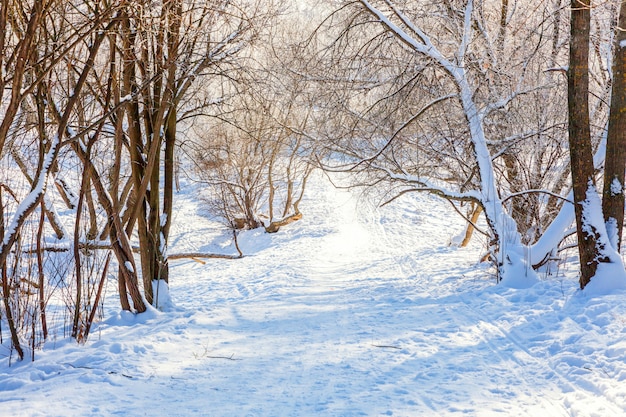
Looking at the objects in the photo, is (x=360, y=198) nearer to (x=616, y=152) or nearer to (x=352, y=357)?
(x=616, y=152)

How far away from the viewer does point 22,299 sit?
4938 millimetres

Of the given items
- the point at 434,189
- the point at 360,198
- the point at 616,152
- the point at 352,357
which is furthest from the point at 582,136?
the point at 360,198

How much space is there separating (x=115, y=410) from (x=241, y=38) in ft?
15.8

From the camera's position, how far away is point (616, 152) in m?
6.38

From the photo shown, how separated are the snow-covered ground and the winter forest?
0.09 feet

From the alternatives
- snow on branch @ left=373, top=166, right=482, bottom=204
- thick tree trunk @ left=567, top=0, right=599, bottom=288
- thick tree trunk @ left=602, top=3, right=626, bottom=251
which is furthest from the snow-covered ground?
snow on branch @ left=373, top=166, right=482, bottom=204

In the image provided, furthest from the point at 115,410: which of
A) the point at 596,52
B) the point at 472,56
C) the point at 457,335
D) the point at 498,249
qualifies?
the point at 596,52

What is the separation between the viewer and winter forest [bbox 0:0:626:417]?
156 inches

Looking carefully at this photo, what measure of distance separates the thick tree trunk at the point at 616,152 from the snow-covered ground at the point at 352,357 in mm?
973

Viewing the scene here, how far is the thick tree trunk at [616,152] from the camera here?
629cm

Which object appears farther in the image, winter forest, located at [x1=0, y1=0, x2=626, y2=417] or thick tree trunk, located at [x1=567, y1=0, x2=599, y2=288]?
thick tree trunk, located at [x1=567, y1=0, x2=599, y2=288]

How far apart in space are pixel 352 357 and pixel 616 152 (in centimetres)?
434

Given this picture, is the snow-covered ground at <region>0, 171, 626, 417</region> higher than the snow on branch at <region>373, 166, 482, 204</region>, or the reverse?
the snow on branch at <region>373, 166, 482, 204</region>

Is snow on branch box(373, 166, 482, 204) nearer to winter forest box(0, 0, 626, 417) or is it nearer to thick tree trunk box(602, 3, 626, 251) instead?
winter forest box(0, 0, 626, 417)
